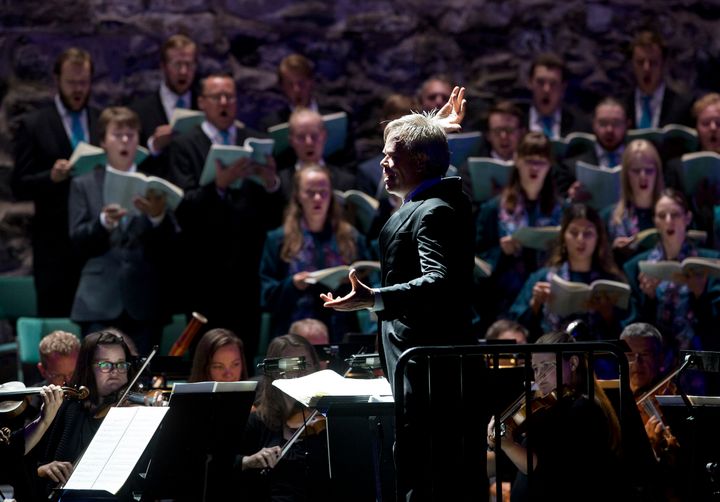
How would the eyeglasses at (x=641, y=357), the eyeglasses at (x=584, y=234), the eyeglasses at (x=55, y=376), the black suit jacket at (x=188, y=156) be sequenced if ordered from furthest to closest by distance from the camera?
1. the black suit jacket at (x=188, y=156)
2. the eyeglasses at (x=584, y=234)
3. the eyeglasses at (x=55, y=376)
4. the eyeglasses at (x=641, y=357)

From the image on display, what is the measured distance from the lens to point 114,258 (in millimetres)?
7176

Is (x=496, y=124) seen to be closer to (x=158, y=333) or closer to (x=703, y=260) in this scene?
(x=703, y=260)

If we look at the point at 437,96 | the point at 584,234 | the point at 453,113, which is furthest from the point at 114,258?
the point at 453,113

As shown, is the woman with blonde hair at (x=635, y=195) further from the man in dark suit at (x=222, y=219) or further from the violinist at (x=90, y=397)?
the violinist at (x=90, y=397)

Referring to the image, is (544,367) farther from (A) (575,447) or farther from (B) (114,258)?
(B) (114,258)

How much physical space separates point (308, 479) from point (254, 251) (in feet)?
10.6

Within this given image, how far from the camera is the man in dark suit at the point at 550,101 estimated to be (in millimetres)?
7961

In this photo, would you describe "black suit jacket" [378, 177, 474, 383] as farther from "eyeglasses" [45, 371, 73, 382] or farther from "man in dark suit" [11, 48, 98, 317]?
"man in dark suit" [11, 48, 98, 317]

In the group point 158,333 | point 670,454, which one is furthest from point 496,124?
point 670,454

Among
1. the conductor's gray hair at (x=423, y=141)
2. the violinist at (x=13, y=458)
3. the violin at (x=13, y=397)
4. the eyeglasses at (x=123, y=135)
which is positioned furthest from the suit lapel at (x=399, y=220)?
the eyeglasses at (x=123, y=135)

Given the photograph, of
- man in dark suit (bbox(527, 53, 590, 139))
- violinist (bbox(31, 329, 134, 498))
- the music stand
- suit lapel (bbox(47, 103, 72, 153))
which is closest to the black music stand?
violinist (bbox(31, 329, 134, 498))

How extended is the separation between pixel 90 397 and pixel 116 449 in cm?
77

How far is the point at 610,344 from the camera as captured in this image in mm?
3369

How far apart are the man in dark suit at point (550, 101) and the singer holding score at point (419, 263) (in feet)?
15.1
